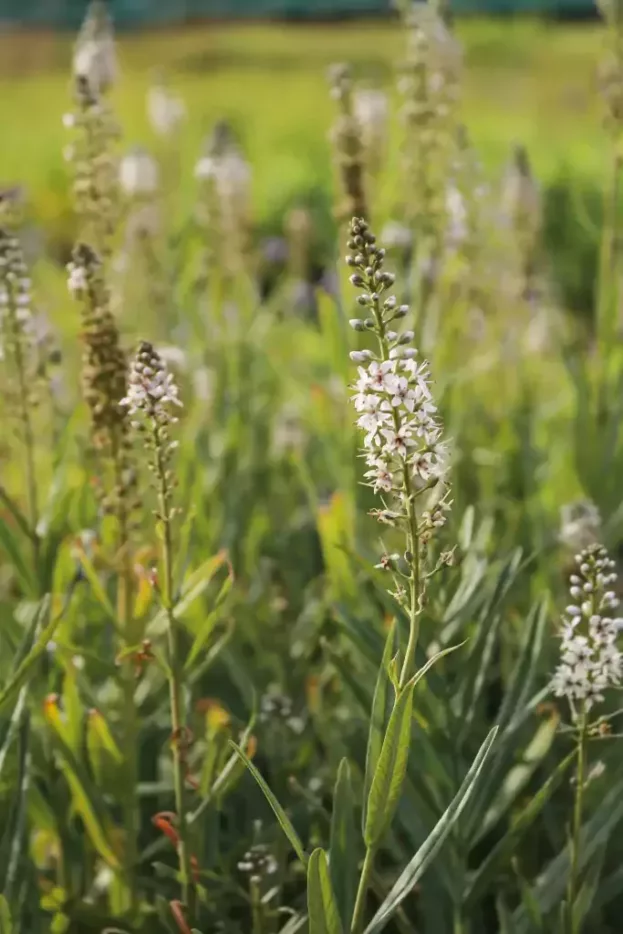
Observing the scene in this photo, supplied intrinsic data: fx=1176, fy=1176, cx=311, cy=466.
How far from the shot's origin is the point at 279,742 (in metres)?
2.74

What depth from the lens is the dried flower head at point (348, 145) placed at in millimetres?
3135

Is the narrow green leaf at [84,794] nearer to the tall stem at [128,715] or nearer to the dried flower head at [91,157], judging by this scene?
the tall stem at [128,715]

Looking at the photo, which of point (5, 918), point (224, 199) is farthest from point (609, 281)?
point (5, 918)

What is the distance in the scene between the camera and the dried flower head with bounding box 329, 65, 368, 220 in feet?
10.3

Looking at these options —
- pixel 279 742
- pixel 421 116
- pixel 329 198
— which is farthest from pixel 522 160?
pixel 329 198

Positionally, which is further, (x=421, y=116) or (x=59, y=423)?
(x=59, y=423)

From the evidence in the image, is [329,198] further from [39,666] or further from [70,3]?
[39,666]

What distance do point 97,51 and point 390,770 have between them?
262 centimetres

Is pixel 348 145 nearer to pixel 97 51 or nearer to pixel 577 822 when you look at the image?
pixel 97 51

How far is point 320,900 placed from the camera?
1.76 m

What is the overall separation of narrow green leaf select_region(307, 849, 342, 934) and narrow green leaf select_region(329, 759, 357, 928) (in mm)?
166

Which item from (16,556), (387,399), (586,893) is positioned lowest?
(586,893)

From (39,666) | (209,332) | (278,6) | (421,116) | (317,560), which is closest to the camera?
(39,666)

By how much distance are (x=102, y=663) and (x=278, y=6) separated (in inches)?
431
